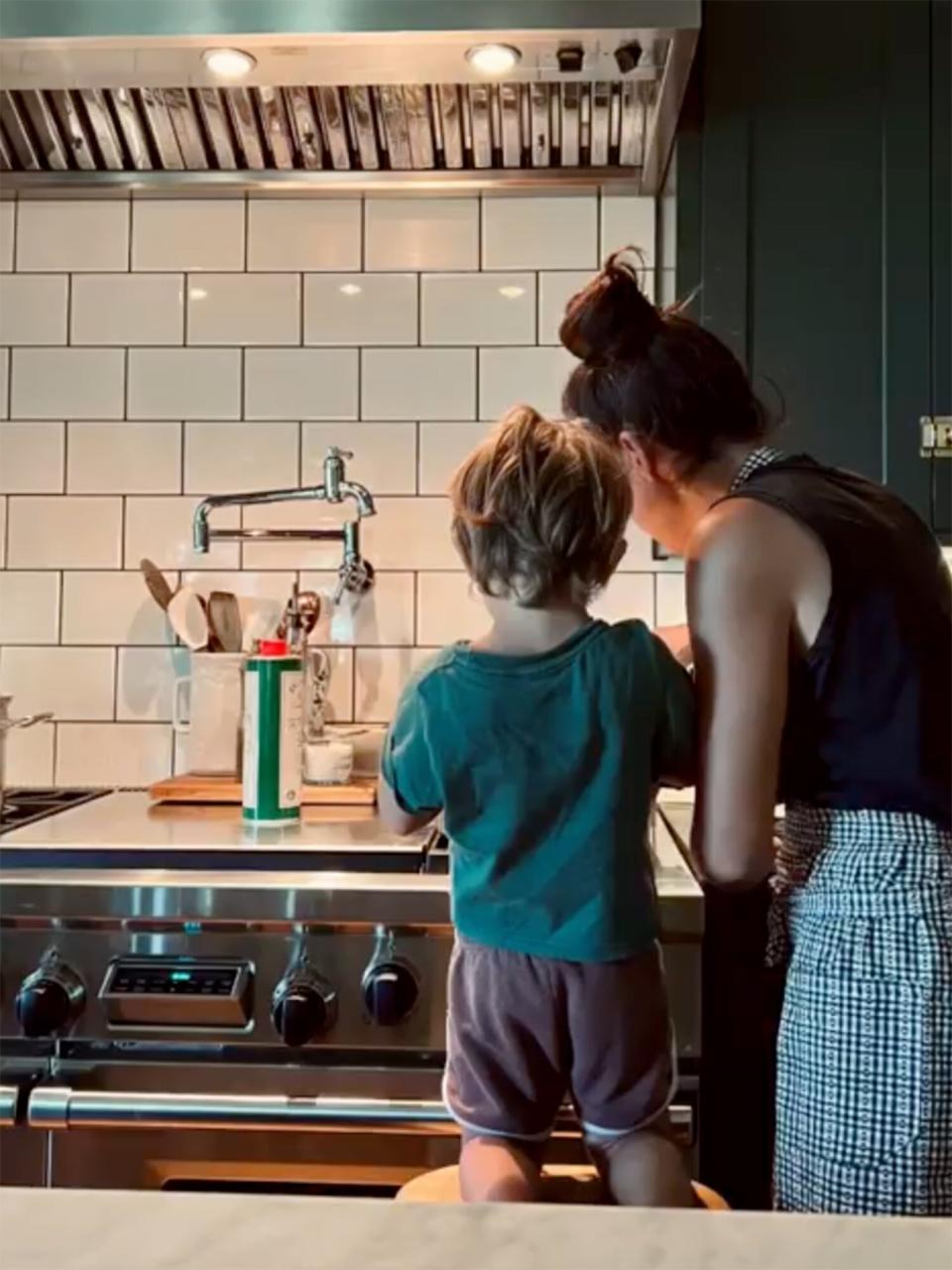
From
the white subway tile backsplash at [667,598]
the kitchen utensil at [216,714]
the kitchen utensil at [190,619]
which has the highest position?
the white subway tile backsplash at [667,598]

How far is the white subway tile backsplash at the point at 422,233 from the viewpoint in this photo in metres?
1.77

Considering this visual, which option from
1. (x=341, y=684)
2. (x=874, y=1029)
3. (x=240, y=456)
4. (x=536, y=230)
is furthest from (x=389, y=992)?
(x=536, y=230)

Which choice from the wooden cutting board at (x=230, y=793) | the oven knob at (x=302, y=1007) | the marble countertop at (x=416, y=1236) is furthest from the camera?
the wooden cutting board at (x=230, y=793)

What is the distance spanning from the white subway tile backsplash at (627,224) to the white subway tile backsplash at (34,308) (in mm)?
853

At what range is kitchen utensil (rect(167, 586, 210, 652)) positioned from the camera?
5.60ft

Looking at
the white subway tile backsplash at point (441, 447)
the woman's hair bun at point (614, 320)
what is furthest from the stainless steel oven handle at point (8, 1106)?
the white subway tile backsplash at point (441, 447)

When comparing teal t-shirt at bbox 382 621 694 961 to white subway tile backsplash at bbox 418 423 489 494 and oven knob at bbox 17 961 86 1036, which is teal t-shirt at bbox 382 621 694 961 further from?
white subway tile backsplash at bbox 418 423 489 494

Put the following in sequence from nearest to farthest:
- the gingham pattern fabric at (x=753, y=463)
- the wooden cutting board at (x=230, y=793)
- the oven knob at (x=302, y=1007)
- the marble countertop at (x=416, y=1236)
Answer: the marble countertop at (x=416, y=1236) → the gingham pattern fabric at (x=753, y=463) → the oven knob at (x=302, y=1007) → the wooden cutting board at (x=230, y=793)

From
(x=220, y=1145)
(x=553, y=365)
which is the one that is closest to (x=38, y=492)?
(x=553, y=365)

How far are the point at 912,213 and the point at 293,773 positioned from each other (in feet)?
3.42

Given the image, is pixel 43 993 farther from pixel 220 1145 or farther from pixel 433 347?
pixel 433 347

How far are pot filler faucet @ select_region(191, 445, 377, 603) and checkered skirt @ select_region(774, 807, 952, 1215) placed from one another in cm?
95

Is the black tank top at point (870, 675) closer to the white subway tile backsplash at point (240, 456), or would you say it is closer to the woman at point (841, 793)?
the woman at point (841, 793)

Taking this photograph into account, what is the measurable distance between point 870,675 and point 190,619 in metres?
1.11
